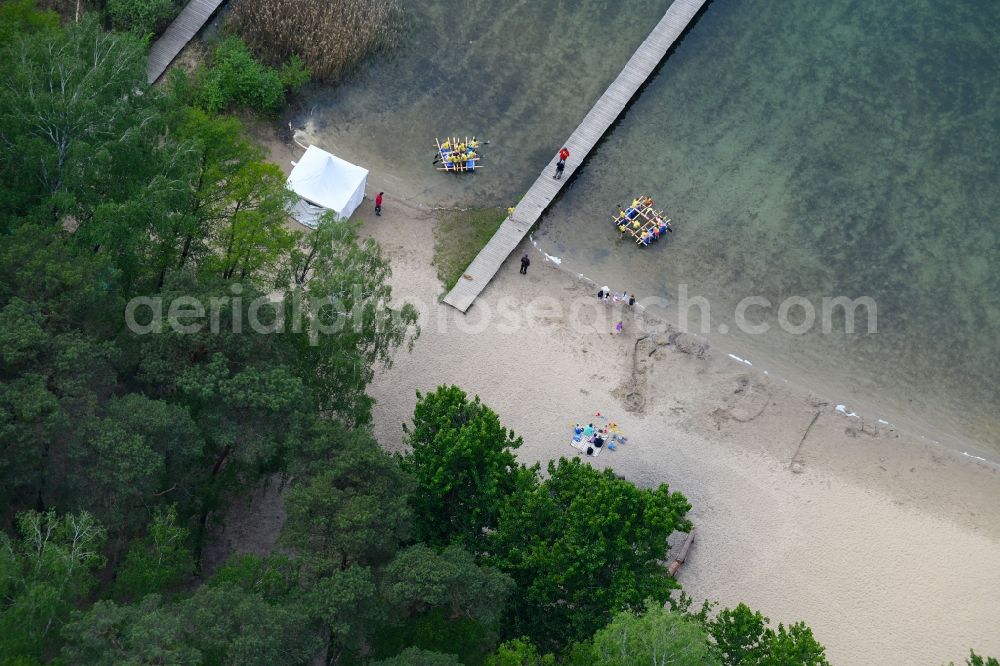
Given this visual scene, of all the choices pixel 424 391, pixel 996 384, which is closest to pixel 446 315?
pixel 424 391

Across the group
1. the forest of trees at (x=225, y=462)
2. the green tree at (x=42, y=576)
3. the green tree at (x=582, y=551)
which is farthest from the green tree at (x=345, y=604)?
the green tree at (x=42, y=576)

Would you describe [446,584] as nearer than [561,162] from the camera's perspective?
Yes

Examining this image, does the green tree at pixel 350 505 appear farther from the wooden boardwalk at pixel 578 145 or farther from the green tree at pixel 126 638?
the wooden boardwalk at pixel 578 145

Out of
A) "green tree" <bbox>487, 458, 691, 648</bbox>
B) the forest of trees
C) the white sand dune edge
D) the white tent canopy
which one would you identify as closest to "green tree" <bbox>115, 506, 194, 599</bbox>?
the forest of trees

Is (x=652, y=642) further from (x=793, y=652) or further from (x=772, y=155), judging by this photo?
(x=772, y=155)

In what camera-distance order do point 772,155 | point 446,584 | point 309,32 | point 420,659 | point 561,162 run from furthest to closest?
1. point 772,155
2. point 309,32
3. point 561,162
4. point 446,584
5. point 420,659

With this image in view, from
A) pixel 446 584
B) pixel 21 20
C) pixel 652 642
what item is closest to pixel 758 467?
pixel 652 642
